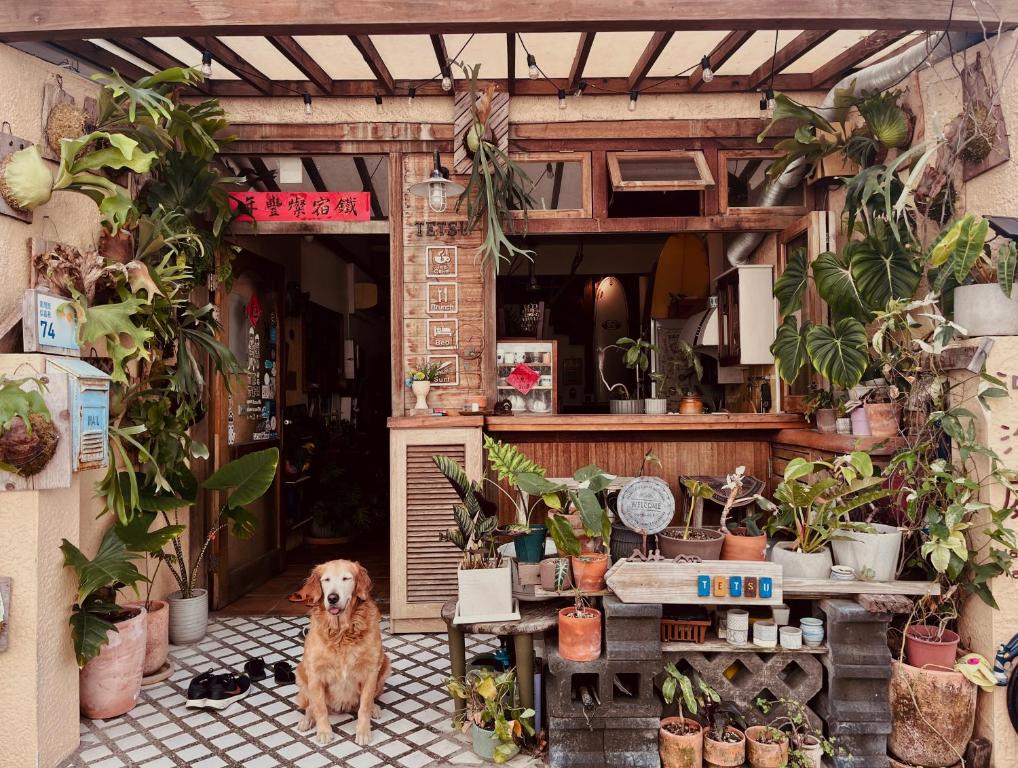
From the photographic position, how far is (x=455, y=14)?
291 cm

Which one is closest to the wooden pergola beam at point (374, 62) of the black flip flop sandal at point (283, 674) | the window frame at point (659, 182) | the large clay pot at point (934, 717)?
the window frame at point (659, 182)

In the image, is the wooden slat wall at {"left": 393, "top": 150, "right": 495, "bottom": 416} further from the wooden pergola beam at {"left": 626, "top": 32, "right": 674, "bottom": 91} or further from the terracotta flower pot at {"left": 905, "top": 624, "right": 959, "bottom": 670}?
the terracotta flower pot at {"left": 905, "top": 624, "right": 959, "bottom": 670}

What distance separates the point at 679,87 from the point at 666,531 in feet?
10.2

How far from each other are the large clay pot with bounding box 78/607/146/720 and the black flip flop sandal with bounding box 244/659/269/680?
0.56m

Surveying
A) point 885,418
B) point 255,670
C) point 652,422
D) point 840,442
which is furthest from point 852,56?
point 255,670

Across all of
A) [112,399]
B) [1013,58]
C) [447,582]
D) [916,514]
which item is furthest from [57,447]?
[1013,58]

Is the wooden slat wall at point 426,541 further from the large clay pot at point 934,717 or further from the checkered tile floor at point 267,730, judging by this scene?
the large clay pot at point 934,717

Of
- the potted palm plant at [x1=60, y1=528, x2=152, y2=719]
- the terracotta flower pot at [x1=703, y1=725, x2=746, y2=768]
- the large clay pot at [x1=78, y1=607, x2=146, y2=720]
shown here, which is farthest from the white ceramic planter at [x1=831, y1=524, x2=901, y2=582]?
the large clay pot at [x1=78, y1=607, x2=146, y2=720]

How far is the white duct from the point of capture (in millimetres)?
3168

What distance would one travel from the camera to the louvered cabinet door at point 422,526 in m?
4.18

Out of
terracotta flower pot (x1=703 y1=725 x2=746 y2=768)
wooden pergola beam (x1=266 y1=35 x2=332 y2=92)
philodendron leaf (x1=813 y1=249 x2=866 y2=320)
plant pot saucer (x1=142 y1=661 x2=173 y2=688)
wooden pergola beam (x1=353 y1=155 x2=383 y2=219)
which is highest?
wooden pergola beam (x1=266 y1=35 x2=332 y2=92)

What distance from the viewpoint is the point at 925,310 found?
128 inches

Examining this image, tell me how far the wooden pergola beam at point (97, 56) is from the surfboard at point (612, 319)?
18.2ft

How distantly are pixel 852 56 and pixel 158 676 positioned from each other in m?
5.67
